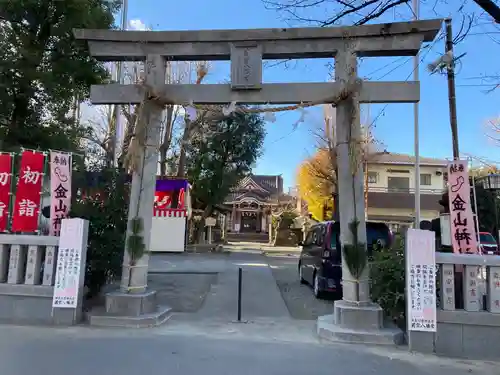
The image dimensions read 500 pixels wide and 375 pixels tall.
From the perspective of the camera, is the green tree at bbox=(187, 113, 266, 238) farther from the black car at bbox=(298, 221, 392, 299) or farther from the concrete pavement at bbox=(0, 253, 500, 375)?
the concrete pavement at bbox=(0, 253, 500, 375)

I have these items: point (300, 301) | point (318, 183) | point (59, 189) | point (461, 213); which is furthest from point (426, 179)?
point (59, 189)

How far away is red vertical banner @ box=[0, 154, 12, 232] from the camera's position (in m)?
7.27

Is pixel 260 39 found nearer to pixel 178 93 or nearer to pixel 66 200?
pixel 178 93

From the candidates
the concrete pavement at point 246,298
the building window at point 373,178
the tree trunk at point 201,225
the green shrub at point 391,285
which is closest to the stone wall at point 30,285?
the concrete pavement at point 246,298

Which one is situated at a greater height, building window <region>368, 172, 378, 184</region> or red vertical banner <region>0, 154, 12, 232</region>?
building window <region>368, 172, 378, 184</region>

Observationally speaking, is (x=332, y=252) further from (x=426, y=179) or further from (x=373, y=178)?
(x=426, y=179)

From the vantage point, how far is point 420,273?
18.9ft

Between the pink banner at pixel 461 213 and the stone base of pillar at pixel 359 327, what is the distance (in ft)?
5.10

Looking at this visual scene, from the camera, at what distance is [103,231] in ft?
24.5

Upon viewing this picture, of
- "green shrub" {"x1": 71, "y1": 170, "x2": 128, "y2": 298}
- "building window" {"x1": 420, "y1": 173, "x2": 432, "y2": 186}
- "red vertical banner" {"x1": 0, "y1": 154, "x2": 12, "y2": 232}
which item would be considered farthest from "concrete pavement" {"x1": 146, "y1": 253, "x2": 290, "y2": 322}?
"building window" {"x1": 420, "y1": 173, "x2": 432, "y2": 186}

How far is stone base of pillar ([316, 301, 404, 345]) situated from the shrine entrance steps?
107 feet

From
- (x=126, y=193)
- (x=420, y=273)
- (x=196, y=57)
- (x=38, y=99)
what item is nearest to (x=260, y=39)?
(x=196, y=57)

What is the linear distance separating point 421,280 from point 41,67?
874 centimetres

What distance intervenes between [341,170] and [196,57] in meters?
3.13
